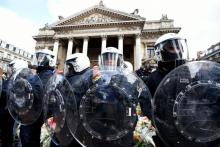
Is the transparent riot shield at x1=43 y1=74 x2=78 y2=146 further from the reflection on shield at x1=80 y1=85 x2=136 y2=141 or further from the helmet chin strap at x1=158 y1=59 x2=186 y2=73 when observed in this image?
the helmet chin strap at x1=158 y1=59 x2=186 y2=73

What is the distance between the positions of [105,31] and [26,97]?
28696 mm

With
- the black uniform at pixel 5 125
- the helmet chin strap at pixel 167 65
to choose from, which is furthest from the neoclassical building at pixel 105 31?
the helmet chin strap at pixel 167 65

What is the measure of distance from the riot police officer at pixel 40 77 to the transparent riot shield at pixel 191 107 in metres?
2.13

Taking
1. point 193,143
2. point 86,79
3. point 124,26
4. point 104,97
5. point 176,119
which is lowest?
point 193,143

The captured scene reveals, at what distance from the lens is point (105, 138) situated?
5.91 ft

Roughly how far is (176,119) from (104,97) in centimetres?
60

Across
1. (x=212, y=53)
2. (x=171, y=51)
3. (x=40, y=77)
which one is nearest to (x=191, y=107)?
(x=171, y=51)

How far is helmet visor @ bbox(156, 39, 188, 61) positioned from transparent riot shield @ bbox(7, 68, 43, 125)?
5.42 feet

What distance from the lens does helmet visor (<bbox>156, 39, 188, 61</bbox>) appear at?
2.54 m

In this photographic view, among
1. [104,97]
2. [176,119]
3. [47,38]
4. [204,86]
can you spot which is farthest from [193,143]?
[47,38]

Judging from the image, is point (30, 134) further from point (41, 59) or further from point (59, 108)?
point (59, 108)

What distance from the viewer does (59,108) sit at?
7.34 feet

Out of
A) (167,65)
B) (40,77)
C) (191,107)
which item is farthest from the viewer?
(40,77)

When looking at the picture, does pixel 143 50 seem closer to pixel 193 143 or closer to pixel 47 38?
pixel 47 38
